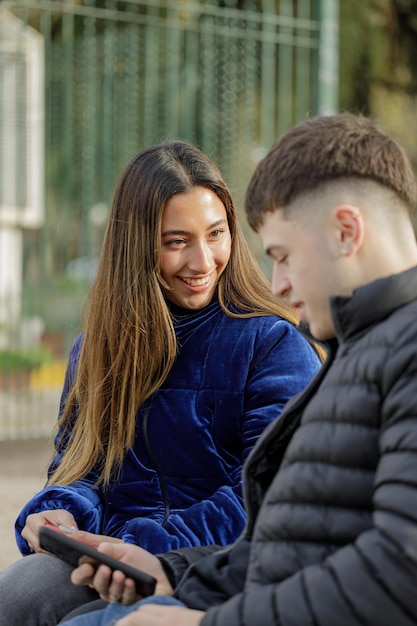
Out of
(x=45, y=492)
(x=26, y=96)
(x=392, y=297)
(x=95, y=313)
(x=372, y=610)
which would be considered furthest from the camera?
(x=26, y=96)

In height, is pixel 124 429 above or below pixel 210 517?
Result: above

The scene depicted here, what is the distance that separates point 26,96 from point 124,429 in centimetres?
599

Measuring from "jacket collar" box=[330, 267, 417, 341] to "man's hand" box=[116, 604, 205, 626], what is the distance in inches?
20.1

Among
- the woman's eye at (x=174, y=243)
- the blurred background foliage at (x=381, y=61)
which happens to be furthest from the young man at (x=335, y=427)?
the blurred background foliage at (x=381, y=61)

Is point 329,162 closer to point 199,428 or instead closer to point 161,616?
point 161,616

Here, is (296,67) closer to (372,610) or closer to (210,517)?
(210,517)

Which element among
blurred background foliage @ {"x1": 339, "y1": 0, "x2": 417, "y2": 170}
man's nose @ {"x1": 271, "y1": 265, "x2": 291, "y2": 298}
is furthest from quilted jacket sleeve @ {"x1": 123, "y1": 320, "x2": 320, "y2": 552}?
blurred background foliage @ {"x1": 339, "y1": 0, "x2": 417, "y2": 170}

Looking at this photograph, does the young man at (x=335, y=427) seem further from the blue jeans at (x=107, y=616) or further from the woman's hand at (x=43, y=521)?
the woman's hand at (x=43, y=521)

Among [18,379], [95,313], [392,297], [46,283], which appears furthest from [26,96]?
[392,297]

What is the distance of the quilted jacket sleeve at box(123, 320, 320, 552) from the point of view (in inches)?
90.9

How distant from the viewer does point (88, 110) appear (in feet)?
24.0

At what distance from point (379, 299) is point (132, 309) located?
3.68 ft

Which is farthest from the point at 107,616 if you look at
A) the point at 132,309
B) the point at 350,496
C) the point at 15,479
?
the point at 15,479

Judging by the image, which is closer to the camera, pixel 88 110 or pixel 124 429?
pixel 124 429
